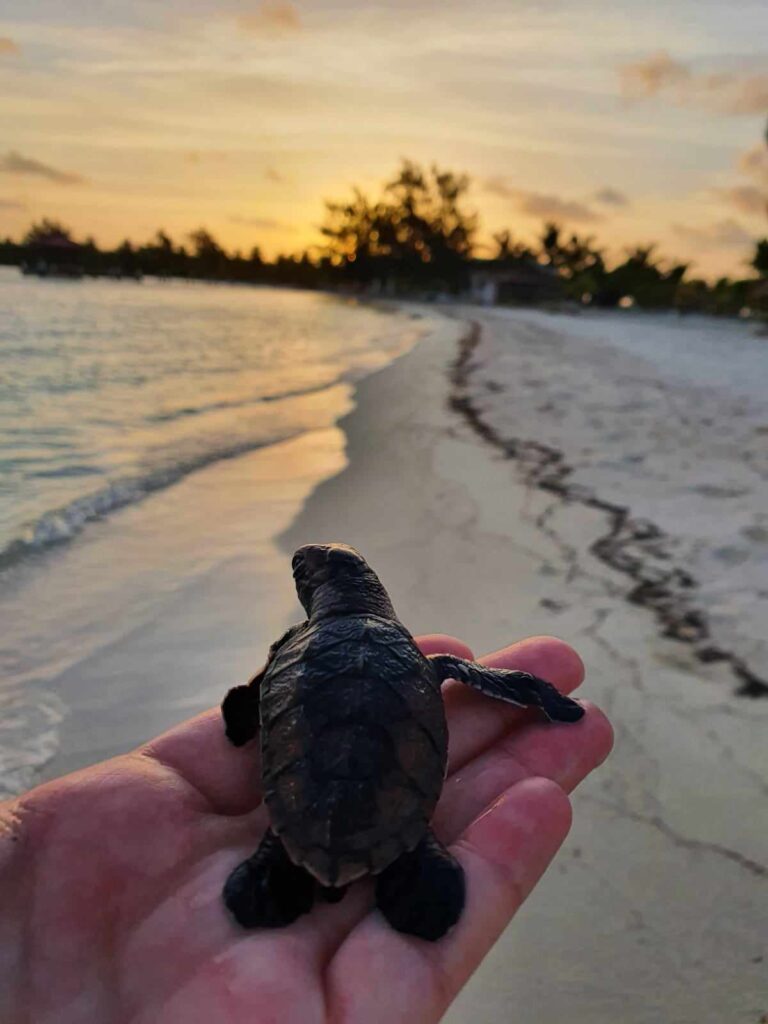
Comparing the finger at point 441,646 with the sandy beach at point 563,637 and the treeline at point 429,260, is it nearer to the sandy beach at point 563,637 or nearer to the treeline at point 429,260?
the sandy beach at point 563,637

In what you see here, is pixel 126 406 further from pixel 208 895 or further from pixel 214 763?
pixel 208 895

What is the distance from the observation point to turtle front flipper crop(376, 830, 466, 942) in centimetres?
180

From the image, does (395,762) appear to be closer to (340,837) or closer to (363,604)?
(340,837)

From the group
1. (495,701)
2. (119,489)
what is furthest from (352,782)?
(119,489)

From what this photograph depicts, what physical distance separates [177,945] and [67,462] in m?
7.27

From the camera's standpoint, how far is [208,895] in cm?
202

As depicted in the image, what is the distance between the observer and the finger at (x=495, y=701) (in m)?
2.66

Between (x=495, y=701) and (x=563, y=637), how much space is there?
53.1 inches

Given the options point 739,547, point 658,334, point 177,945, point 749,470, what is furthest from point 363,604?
point 658,334

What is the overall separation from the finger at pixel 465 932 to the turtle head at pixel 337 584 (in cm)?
80

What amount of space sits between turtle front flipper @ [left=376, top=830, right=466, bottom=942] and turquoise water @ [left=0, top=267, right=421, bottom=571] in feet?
15.4

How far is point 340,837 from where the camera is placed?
185cm

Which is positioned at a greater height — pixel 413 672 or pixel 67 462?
pixel 413 672

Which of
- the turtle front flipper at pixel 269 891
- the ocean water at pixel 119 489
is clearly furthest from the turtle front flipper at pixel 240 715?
the ocean water at pixel 119 489
